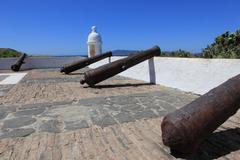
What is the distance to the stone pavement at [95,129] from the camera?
2.94m

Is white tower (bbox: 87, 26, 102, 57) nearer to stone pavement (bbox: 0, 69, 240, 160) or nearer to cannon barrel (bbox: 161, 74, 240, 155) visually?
stone pavement (bbox: 0, 69, 240, 160)

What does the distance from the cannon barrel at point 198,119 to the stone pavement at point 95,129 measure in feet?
0.80

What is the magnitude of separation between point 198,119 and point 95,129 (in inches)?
66.6

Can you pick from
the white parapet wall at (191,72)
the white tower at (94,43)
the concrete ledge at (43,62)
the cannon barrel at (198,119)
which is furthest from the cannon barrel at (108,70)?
the concrete ledge at (43,62)

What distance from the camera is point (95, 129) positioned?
378cm

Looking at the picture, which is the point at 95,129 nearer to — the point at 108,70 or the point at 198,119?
the point at 198,119

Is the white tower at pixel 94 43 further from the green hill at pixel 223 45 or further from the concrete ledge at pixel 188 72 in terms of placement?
the green hill at pixel 223 45

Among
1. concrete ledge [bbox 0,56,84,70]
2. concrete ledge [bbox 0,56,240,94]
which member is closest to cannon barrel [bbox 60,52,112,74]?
concrete ledge [bbox 0,56,240,94]

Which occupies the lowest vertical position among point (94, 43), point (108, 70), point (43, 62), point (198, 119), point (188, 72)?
point (198, 119)

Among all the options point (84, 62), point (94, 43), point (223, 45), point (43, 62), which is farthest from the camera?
point (43, 62)

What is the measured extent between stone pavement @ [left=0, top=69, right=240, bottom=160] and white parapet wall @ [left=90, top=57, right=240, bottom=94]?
605 mm

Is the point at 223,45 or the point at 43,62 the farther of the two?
the point at 43,62

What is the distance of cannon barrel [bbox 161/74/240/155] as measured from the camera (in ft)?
8.51

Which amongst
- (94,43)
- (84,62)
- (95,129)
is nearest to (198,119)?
(95,129)
